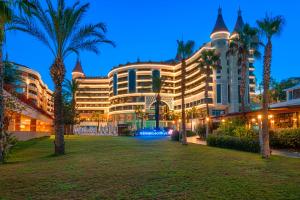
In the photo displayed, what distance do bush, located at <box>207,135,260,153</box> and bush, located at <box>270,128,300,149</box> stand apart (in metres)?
2.85

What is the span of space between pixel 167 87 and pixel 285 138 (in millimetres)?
107658

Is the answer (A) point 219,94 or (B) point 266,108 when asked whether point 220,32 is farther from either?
(B) point 266,108

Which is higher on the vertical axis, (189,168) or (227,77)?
(227,77)

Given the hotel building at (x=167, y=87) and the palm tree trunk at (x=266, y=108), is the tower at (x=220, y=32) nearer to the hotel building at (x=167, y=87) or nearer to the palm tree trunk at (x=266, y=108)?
the hotel building at (x=167, y=87)

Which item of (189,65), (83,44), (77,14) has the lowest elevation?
(83,44)

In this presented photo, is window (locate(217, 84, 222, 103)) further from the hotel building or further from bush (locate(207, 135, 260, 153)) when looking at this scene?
bush (locate(207, 135, 260, 153))

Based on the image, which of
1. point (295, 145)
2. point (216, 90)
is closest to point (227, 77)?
point (216, 90)

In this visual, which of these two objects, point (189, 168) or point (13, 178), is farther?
point (189, 168)

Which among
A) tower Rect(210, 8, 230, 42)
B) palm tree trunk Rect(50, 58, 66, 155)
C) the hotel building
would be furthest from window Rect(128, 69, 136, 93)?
palm tree trunk Rect(50, 58, 66, 155)

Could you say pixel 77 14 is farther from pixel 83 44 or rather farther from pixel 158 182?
pixel 158 182

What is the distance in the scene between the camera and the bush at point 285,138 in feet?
67.1

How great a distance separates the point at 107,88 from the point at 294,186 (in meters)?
153

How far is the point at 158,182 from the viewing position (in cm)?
865

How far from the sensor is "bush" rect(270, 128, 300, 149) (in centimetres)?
2047
